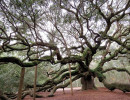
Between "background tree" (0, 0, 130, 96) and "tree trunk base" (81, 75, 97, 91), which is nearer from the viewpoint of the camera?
"background tree" (0, 0, 130, 96)

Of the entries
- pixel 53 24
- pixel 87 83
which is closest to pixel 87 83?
pixel 87 83

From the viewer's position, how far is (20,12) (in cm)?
449

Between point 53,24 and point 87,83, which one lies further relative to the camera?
point 87,83

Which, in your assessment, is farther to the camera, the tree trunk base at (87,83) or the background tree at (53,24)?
the tree trunk base at (87,83)

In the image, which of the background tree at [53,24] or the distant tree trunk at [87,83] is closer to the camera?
the background tree at [53,24]

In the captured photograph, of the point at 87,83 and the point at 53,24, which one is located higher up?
the point at 53,24

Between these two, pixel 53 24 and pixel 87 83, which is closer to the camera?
pixel 53 24

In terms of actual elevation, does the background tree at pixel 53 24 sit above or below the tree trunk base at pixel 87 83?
above

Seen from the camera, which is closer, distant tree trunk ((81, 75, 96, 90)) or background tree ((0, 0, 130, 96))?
background tree ((0, 0, 130, 96))

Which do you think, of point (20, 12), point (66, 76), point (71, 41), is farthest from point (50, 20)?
point (66, 76)

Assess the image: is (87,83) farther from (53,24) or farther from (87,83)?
(53,24)

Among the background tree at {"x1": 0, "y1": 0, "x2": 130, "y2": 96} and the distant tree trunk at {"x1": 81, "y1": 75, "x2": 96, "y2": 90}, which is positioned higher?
the background tree at {"x1": 0, "y1": 0, "x2": 130, "y2": 96}

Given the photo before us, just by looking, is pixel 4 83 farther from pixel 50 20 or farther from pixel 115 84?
pixel 115 84

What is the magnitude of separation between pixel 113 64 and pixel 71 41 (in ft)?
41.9
